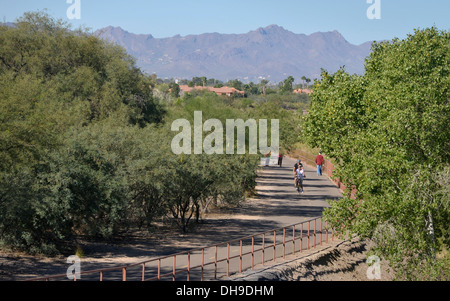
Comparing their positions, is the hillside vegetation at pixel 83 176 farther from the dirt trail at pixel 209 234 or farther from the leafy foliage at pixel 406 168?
the leafy foliage at pixel 406 168

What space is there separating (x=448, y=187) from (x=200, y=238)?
39.9ft

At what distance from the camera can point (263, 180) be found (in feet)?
186

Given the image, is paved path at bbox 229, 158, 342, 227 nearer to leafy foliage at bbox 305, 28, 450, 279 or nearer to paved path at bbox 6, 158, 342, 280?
paved path at bbox 6, 158, 342, 280

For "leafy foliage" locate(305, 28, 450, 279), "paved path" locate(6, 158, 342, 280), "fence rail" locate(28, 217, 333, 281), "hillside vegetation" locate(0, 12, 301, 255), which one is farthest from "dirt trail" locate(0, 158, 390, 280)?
"leafy foliage" locate(305, 28, 450, 279)

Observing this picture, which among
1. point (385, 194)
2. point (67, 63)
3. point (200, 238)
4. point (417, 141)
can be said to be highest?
point (67, 63)

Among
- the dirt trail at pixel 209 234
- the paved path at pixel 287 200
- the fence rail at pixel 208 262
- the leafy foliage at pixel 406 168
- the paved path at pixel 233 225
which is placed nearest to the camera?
the fence rail at pixel 208 262

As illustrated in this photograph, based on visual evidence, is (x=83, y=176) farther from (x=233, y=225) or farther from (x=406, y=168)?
(x=406, y=168)

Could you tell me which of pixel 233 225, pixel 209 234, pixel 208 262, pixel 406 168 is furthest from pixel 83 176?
pixel 406 168

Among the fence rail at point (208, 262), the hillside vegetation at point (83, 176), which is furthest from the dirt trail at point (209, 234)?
the fence rail at point (208, 262)

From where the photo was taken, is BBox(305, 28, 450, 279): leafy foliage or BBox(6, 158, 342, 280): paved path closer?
BBox(305, 28, 450, 279): leafy foliage
